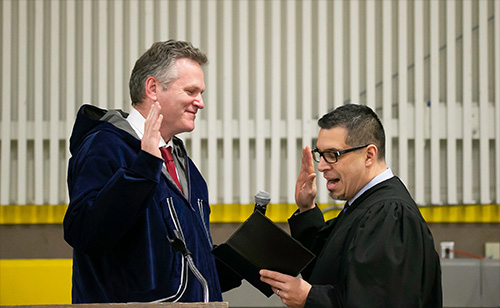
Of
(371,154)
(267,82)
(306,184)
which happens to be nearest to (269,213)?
(267,82)

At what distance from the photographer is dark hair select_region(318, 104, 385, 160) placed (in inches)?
92.8

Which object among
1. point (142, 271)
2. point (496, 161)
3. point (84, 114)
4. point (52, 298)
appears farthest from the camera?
point (496, 161)

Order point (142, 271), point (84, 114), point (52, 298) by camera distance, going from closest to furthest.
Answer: point (142, 271)
point (84, 114)
point (52, 298)

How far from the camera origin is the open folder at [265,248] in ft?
7.16

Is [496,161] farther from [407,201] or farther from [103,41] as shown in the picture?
[103,41]

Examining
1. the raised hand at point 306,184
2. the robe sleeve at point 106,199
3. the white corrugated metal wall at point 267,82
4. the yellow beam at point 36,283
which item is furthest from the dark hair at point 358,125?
the yellow beam at point 36,283

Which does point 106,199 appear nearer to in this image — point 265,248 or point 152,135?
point 152,135

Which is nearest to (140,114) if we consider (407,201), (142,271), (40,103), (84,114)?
(84,114)

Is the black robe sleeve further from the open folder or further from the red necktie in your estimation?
the red necktie

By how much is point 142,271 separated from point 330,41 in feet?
10.4

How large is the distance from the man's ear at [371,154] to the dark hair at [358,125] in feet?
0.09

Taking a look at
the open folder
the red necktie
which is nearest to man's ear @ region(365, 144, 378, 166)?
the open folder

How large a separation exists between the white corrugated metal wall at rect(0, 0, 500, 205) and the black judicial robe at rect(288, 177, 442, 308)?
2.30 meters

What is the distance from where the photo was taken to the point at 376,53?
4.82 m
